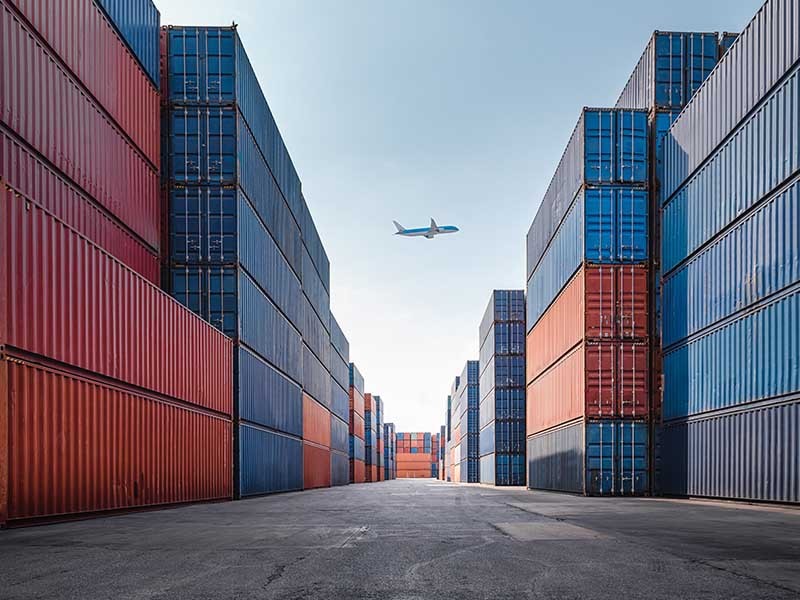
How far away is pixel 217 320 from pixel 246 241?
126 inches

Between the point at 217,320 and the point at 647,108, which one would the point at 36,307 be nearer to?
the point at 217,320

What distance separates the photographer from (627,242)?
86.1 ft

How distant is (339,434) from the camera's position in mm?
57844

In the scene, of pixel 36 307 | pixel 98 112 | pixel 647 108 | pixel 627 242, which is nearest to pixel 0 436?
pixel 36 307

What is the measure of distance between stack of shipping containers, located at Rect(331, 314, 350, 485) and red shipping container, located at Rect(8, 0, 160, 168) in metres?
34.1

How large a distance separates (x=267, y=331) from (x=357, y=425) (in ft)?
158

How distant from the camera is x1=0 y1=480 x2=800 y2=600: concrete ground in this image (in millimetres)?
5891

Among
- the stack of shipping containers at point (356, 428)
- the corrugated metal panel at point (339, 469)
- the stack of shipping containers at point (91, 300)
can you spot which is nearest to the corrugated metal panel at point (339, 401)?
the corrugated metal panel at point (339, 469)

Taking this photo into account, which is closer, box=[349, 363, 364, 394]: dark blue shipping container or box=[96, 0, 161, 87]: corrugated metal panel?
box=[96, 0, 161, 87]: corrugated metal panel

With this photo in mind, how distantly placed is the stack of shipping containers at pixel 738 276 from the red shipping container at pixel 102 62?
1701 centimetres

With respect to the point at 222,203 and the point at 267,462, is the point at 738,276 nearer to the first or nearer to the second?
the point at 222,203

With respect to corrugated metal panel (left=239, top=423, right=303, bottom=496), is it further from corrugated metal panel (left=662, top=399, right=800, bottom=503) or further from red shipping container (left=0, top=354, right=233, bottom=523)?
corrugated metal panel (left=662, top=399, right=800, bottom=503)

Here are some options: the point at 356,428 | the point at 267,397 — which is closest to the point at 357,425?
the point at 356,428

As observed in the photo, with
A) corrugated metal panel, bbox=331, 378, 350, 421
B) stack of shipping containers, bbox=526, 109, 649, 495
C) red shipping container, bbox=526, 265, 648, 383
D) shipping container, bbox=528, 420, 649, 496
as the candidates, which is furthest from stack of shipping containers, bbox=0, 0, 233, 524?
corrugated metal panel, bbox=331, 378, 350, 421
